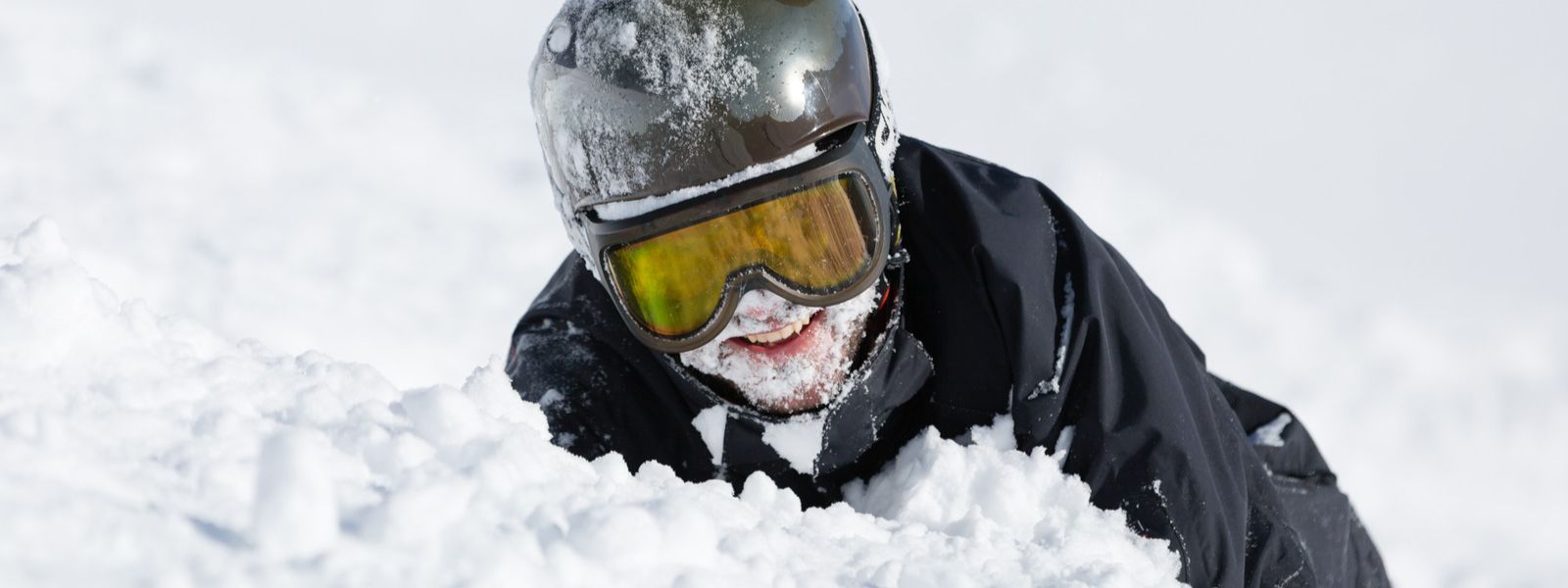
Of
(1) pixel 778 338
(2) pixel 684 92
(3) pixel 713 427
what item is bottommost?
(3) pixel 713 427

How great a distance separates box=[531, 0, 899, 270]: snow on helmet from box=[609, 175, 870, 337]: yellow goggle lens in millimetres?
77

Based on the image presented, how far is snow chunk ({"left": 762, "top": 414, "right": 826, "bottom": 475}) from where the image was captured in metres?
2.42

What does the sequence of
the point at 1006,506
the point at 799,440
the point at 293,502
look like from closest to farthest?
the point at 293,502, the point at 1006,506, the point at 799,440

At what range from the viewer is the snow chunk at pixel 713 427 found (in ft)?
8.09

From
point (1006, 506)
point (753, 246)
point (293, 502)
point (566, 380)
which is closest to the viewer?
point (293, 502)

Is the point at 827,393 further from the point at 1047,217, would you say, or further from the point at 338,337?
the point at 338,337

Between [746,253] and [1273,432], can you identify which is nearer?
[746,253]

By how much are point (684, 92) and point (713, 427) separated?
648 millimetres

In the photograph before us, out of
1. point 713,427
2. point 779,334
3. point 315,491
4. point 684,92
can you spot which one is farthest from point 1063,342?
point 315,491

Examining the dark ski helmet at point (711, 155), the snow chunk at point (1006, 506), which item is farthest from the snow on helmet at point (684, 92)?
the snow chunk at point (1006, 506)

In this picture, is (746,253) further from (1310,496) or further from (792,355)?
(1310,496)

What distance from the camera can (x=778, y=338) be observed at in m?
2.34

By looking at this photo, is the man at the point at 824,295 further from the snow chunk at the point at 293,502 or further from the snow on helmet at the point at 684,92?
the snow chunk at the point at 293,502

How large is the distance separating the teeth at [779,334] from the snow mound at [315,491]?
0.54 metres
